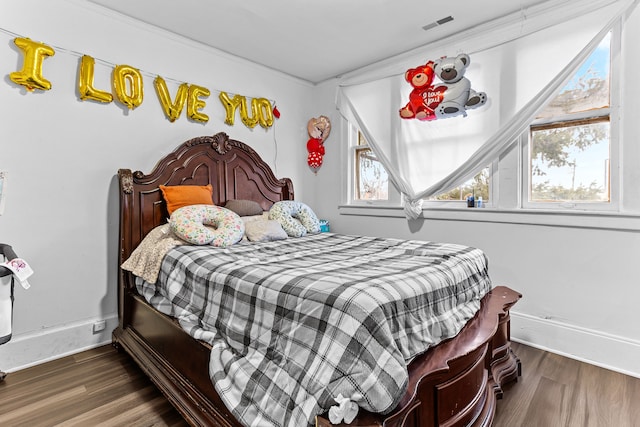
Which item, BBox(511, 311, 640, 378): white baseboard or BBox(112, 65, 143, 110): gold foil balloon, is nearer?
BBox(511, 311, 640, 378): white baseboard

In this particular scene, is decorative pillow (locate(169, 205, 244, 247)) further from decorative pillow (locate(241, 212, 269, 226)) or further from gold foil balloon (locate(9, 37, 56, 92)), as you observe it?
gold foil balloon (locate(9, 37, 56, 92))

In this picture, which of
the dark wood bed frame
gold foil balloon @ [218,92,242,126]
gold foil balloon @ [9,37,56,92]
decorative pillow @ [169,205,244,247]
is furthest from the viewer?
gold foil balloon @ [218,92,242,126]

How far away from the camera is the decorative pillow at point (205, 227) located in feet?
7.59

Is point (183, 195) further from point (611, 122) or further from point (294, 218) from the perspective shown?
point (611, 122)

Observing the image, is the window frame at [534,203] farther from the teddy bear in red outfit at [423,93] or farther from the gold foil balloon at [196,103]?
the gold foil balloon at [196,103]

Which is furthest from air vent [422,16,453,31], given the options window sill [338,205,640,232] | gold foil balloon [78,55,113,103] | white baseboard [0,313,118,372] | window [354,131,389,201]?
white baseboard [0,313,118,372]

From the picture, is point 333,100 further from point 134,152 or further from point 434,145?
point 134,152

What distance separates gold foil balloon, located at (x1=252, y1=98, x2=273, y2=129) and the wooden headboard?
1.24 ft

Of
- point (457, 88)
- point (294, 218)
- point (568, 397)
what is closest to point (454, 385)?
point (568, 397)

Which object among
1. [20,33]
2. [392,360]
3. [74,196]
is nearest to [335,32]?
[20,33]

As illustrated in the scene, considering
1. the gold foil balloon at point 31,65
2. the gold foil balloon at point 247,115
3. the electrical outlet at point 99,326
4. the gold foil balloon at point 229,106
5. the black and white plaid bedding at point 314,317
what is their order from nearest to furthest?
the black and white plaid bedding at point 314,317
the gold foil balloon at point 31,65
the electrical outlet at point 99,326
the gold foil balloon at point 229,106
the gold foil balloon at point 247,115

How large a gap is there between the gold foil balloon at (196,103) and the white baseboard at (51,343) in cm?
180

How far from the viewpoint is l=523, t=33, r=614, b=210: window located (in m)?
2.37

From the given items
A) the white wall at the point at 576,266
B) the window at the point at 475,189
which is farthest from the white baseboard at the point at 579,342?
the window at the point at 475,189
